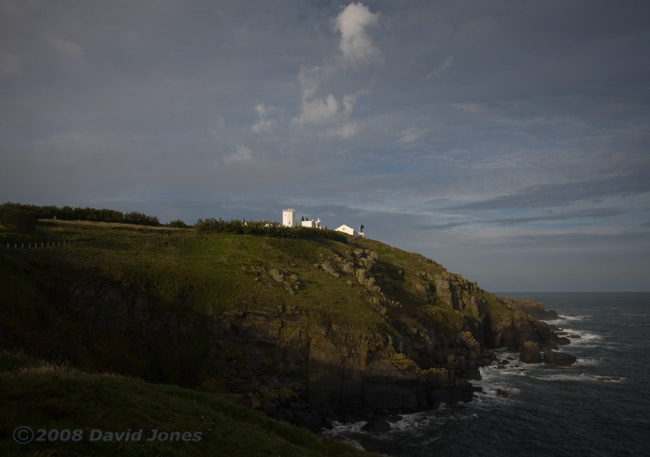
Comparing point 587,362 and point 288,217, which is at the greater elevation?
point 288,217

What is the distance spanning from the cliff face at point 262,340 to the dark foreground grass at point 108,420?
21.3 metres

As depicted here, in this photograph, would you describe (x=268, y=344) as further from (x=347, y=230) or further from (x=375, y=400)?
(x=347, y=230)

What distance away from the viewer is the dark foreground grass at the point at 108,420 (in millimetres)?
11359

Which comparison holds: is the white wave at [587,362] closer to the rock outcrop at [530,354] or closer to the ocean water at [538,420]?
the ocean water at [538,420]

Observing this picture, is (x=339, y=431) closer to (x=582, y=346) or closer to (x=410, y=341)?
(x=410, y=341)

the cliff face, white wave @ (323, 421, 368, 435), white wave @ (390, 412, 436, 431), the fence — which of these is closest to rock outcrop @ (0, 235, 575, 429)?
the cliff face

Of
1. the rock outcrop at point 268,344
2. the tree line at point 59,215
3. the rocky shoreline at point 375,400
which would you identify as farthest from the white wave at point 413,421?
the tree line at point 59,215

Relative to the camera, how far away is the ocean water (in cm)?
3856

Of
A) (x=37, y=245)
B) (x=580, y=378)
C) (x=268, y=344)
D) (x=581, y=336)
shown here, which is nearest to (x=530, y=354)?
(x=580, y=378)

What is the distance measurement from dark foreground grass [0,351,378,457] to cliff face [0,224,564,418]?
21.3m

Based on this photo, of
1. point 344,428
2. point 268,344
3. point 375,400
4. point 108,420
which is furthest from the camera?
point 268,344

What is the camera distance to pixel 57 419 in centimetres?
1246

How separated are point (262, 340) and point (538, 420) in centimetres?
3602

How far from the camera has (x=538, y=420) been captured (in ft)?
149
